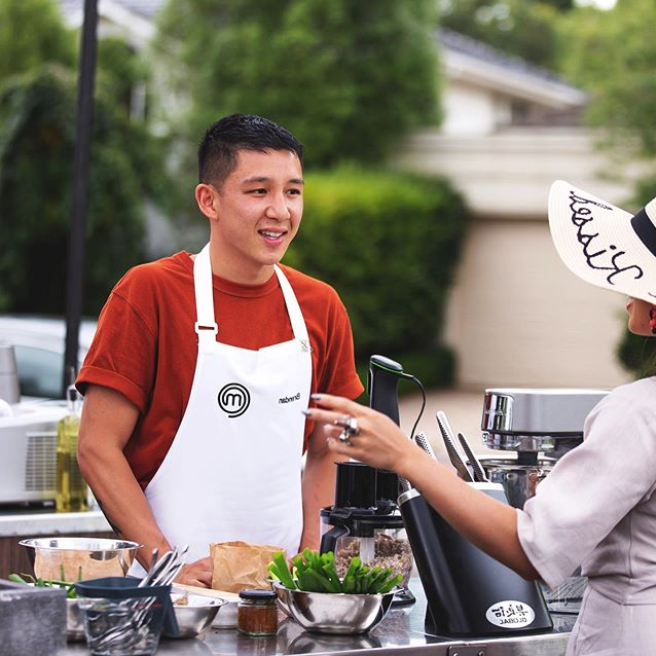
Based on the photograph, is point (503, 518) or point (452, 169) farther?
point (452, 169)

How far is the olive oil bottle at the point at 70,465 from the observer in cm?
424

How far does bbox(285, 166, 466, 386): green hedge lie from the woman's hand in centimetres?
1480

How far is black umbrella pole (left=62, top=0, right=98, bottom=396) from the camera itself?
16.7 feet

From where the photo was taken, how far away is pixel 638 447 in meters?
2.20

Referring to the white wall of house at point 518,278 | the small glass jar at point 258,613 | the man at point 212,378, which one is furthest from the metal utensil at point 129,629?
the white wall of house at point 518,278

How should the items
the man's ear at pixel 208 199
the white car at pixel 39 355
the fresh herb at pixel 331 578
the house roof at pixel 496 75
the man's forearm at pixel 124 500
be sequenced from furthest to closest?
the house roof at pixel 496 75 → the white car at pixel 39 355 → the man's ear at pixel 208 199 → the man's forearm at pixel 124 500 → the fresh herb at pixel 331 578

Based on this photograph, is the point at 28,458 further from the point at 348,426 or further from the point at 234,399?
the point at 348,426

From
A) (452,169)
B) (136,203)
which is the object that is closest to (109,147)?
(136,203)

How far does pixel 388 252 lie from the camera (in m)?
17.8

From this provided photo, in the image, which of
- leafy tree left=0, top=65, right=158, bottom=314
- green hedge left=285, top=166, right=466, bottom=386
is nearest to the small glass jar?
green hedge left=285, top=166, right=466, bottom=386

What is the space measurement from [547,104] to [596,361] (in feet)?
36.2

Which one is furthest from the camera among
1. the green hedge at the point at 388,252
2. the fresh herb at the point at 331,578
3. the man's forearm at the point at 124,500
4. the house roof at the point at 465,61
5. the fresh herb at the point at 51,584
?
the house roof at the point at 465,61

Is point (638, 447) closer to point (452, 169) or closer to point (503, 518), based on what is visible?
point (503, 518)

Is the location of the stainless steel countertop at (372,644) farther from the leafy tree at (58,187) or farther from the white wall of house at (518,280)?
the white wall of house at (518,280)
